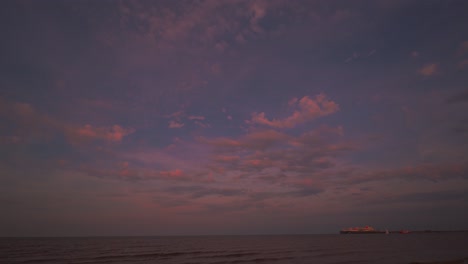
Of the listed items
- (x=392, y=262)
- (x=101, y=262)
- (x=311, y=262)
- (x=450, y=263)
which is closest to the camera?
(x=450, y=263)

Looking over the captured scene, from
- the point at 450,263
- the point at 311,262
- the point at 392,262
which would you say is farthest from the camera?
the point at 311,262

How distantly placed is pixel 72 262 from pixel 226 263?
2156cm

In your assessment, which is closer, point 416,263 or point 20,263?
point 416,263

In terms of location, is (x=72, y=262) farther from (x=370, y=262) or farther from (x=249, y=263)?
(x=370, y=262)

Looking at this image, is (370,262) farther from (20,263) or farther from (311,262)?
(20,263)

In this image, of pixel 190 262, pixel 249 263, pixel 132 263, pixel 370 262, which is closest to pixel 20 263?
pixel 132 263

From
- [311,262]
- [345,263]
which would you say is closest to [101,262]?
[311,262]

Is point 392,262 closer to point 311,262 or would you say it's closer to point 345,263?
Answer: point 345,263

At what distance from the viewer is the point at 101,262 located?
40.2 meters

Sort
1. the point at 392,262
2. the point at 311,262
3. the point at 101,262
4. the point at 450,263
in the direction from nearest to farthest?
the point at 450,263
the point at 392,262
the point at 311,262
the point at 101,262

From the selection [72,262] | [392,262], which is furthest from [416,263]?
[72,262]

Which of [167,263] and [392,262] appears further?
[167,263]

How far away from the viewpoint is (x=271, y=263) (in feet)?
123

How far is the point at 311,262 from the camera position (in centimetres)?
3769
